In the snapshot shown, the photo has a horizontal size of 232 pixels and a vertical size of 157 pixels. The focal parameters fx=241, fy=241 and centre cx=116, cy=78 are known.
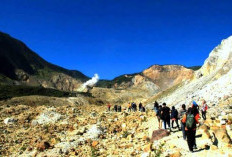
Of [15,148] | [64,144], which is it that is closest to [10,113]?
[15,148]

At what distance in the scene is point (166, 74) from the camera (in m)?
172

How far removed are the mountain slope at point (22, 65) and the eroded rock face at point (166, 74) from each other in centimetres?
5430

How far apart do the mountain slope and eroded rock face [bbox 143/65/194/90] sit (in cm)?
5430

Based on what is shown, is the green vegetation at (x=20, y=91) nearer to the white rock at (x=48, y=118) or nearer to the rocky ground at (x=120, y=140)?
the white rock at (x=48, y=118)

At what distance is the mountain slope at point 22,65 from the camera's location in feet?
441

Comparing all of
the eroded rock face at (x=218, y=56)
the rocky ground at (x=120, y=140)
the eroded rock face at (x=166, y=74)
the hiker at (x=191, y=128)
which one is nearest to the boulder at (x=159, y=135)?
the rocky ground at (x=120, y=140)

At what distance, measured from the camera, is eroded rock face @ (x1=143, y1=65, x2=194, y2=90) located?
165 meters

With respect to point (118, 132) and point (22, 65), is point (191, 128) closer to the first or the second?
point (118, 132)

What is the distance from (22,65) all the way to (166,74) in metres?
96.3

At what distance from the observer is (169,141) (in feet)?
37.7

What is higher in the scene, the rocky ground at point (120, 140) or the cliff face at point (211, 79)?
the cliff face at point (211, 79)

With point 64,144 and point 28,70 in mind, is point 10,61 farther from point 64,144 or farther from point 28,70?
point 64,144

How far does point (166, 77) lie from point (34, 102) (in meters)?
126

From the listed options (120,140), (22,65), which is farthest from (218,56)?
(22,65)
